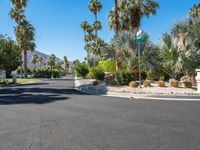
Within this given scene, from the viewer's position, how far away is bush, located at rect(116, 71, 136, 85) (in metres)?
24.5

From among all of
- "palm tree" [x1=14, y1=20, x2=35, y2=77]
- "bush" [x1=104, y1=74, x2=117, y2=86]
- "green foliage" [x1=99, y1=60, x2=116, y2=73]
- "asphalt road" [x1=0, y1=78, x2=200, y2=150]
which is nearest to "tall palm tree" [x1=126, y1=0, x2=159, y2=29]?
"green foliage" [x1=99, y1=60, x2=116, y2=73]

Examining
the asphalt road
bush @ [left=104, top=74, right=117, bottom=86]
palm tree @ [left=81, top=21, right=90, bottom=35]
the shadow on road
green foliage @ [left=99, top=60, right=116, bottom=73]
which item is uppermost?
palm tree @ [left=81, top=21, right=90, bottom=35]

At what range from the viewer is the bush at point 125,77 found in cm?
2447

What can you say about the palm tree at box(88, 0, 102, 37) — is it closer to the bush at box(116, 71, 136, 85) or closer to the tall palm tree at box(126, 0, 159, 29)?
the tall palm tree at box(126, 0, 159, 29)

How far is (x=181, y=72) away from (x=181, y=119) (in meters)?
13.1

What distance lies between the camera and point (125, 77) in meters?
24.5

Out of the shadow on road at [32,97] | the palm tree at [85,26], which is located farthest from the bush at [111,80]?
the palm tree at [85,26]

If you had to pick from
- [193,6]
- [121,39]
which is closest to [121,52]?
[121,39]

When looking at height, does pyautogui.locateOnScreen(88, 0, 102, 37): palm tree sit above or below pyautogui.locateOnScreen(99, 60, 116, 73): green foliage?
above

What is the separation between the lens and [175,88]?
786 inches

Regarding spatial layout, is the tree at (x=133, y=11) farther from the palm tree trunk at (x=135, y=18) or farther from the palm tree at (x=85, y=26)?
the palm tree at (x=85, y=26)

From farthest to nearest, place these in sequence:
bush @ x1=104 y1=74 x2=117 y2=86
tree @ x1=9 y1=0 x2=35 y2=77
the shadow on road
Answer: tree @ x1=9 y1=0 x2=35 y2=77
bush @ x1=104 y1=74 x2=117 y2=86
the shadow on road

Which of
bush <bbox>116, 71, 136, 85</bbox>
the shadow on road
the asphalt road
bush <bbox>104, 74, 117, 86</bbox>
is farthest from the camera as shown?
bush <bbox>104, 74, 117, 86</bbox>

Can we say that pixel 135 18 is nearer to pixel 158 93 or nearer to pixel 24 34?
pixel 158 93
